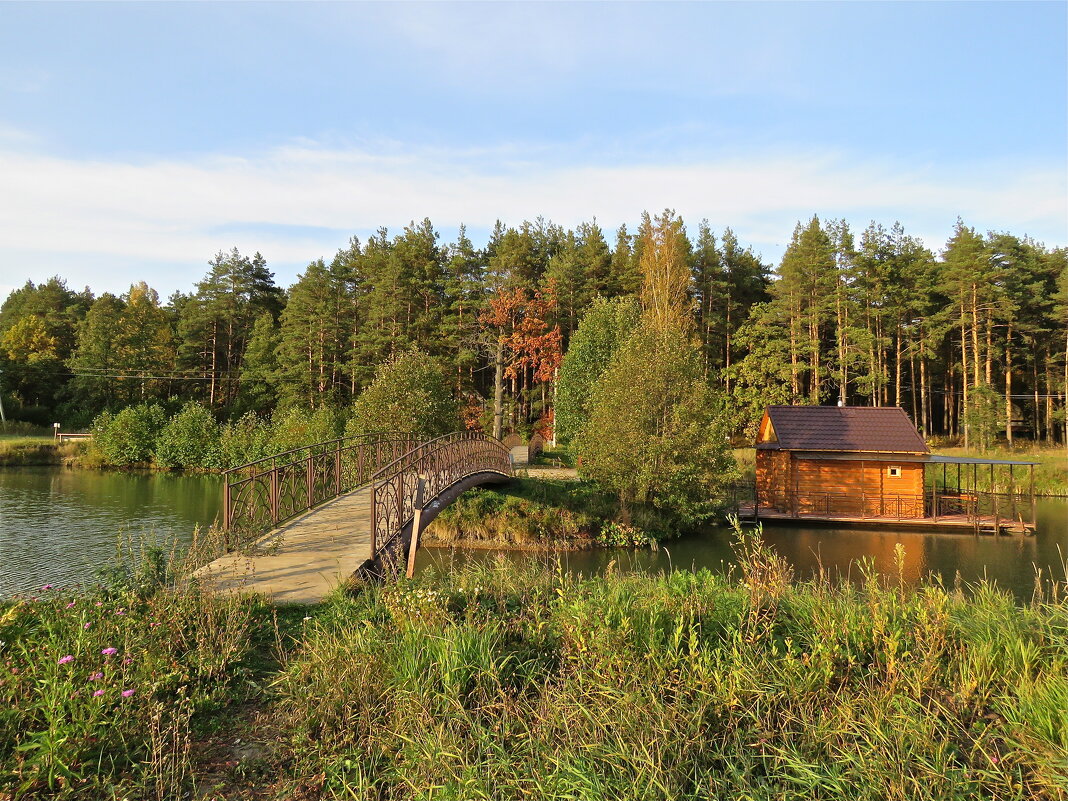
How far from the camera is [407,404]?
743 inches

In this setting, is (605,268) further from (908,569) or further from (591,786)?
(591,786)

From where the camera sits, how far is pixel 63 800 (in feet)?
9.36

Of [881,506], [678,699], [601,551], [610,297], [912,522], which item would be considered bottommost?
[601,551]

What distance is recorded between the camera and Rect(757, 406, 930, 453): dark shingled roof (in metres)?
20.2

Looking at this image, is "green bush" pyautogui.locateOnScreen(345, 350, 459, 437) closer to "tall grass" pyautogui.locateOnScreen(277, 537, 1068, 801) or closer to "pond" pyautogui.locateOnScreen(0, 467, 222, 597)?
"pond" pyautogui.locateOnScreen(0, 467, 222, 597)

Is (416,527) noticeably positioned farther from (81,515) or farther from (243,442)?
(243,442)

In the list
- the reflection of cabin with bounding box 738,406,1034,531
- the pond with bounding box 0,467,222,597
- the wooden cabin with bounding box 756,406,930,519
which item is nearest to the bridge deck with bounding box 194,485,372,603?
the pond with bounding box 0,467,222,597

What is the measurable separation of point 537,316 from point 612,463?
1813 centimetres

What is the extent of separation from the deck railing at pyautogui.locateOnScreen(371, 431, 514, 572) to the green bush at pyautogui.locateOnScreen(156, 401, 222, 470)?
2059 cm

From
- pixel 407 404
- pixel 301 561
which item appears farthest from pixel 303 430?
pixel 301 561

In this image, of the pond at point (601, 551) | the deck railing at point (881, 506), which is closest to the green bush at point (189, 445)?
the pond at point (601, 551)

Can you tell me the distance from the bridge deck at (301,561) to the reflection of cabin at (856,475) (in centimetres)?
1459

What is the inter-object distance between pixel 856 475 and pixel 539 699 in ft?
65.9

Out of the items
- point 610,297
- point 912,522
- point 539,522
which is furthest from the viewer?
point 610,297
